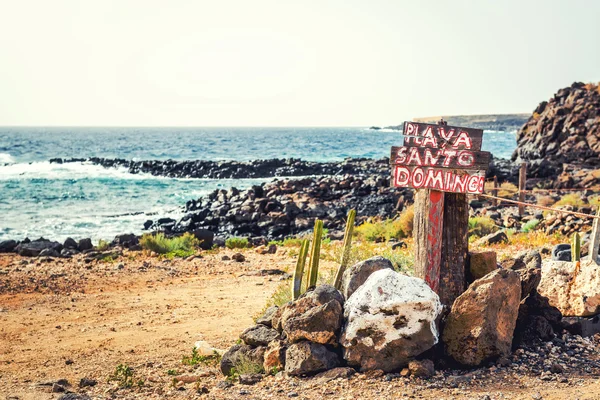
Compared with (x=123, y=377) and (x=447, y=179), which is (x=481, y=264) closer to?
(x=447, y=179)

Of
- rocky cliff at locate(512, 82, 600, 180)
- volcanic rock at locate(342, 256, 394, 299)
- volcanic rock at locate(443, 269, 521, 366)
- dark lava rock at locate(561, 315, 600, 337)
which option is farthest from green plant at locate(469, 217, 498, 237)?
rocky cliff at locate(512, 82, 600, 180)

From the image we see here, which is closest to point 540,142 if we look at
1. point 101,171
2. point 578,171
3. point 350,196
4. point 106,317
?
point 578,171

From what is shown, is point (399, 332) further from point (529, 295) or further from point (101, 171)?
point (101, 171)

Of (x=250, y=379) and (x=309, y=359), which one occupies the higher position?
(x=309, y=359)

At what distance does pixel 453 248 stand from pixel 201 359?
3.33 meters

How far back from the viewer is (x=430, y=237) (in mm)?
6680

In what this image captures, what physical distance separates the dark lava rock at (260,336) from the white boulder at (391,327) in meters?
Answer: 1.16

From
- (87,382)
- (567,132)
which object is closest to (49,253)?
(87,382)

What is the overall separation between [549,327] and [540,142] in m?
45.3

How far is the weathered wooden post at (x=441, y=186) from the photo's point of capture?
6684 mm

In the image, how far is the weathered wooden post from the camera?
6.68 metres

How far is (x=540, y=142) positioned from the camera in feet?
159

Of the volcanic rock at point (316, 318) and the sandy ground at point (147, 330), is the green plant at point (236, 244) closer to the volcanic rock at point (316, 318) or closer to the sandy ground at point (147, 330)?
the sandy ground at point (147, 330)

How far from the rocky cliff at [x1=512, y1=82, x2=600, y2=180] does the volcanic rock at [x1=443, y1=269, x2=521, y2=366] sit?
117 ft
